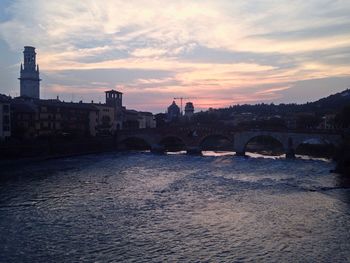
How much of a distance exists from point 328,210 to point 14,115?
29.5 metres

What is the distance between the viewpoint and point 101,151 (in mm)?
41344

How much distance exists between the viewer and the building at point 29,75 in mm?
57531

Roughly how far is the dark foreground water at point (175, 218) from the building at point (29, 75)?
37708 millimetres

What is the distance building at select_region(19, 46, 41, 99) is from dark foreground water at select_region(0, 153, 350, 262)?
3771 centimetres

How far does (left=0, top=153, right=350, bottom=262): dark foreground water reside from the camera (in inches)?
395

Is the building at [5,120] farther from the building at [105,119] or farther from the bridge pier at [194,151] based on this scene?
the bridge pier at [194,151]

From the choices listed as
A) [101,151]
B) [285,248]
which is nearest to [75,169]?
[101,151]

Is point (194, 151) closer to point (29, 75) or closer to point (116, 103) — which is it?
point (116, 103)

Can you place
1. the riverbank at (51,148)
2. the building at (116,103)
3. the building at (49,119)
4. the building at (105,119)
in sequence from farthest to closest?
the building at (116,103)
the building at (105,119)
the building at (49,119)
the riverbank at (51,148)

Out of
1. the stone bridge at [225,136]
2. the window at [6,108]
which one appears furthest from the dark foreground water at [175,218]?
the window at [6,108]

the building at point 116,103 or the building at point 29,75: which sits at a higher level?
the building at point 29,75

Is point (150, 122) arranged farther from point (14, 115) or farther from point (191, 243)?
point (191, 243)

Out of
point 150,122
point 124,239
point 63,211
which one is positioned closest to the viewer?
point 124,239

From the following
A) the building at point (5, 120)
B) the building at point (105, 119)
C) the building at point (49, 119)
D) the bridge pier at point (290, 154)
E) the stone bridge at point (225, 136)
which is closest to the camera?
the building at point (5, 120)
